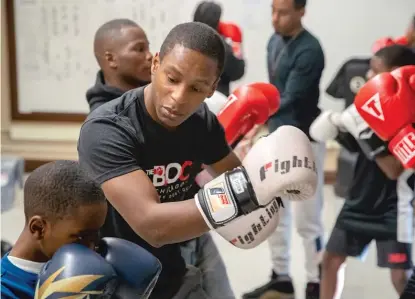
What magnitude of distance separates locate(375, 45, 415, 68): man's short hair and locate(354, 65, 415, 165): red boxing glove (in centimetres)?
12

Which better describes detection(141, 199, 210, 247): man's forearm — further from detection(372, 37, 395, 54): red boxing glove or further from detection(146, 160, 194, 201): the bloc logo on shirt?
detection(372, 37, 395, 54): red boxing glove

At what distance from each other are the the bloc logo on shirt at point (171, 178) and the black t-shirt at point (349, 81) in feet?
2.93

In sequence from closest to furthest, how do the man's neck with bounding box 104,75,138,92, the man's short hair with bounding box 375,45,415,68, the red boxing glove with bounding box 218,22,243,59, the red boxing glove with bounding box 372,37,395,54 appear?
the man's neck with bounding box 104,75,138,92 < the man's short hair with bounding box 375,45,415,68 < the red boxing glove with bounding box 372,37,395,54 < the red boxing glove with bounding box 218,22,243,59

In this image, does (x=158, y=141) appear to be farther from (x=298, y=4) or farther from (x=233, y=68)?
(x=233, y=68)

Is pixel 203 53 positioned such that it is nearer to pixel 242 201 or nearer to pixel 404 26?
pixel 242 201

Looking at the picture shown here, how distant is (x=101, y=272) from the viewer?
2.56ft

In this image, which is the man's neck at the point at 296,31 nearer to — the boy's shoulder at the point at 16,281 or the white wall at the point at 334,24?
the boy's shoulder at the point at 16,281

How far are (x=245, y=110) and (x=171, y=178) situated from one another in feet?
1.32

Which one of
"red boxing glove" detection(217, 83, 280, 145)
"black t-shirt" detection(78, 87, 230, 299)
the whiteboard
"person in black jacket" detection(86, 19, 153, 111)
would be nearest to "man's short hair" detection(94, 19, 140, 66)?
"person in black jacket" detection(86, 19, 153, 111)

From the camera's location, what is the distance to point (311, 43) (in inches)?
55.5

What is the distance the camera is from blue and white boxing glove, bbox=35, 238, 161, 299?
76 centimetres

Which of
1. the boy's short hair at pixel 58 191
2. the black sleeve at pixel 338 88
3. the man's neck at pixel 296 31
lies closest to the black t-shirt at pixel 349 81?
the black sleeve at pixel 338 88

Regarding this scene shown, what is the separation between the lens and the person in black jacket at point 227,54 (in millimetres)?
1636

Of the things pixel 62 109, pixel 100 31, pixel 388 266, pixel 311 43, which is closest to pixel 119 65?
pixel 100 31
